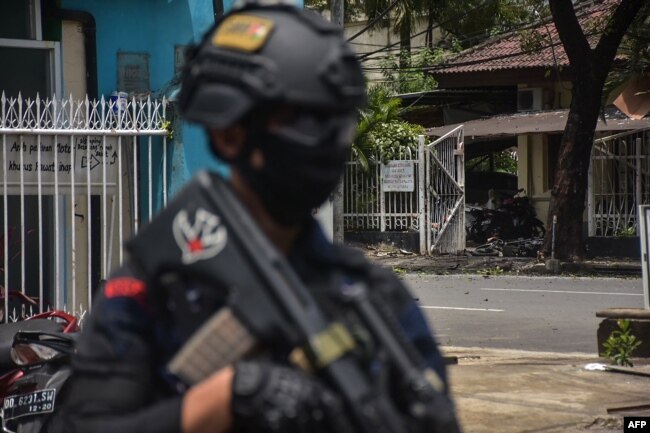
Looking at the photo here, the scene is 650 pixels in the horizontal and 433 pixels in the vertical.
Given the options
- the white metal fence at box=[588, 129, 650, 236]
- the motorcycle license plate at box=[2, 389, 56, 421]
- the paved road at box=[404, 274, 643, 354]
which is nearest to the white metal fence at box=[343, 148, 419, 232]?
the white metal fence at box=[588, 129, 650, 236]

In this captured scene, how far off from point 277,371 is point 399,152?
20433 mm

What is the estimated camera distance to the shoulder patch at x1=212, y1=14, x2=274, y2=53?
5.20 feet

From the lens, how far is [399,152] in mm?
21797

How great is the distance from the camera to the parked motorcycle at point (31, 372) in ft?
14.7

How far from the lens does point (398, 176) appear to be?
69.9ft

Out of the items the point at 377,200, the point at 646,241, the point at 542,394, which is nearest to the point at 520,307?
the point at 646,241

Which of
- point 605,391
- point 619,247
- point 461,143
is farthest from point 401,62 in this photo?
point 605,391

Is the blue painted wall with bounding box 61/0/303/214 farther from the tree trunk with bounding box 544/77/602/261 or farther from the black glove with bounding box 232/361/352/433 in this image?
the tree trunk with bounding box 544/77/602/261

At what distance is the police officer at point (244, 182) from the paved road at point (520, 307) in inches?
328

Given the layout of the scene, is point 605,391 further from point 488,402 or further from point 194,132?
point 194,132

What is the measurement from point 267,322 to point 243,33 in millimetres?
415

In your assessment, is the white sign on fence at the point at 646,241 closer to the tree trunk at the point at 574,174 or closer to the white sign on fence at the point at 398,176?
the tree trunk at the point at 574,174

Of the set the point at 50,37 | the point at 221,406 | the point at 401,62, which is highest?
the point at 401,62

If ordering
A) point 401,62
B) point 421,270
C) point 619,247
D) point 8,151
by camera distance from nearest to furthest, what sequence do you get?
point 8,151 → point 421,270 → point 619,247 → point 401,62
